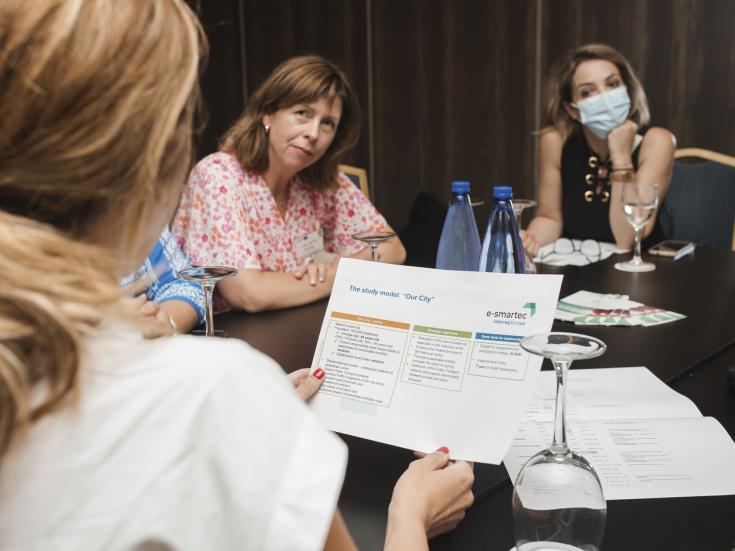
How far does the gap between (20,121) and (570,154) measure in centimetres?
287

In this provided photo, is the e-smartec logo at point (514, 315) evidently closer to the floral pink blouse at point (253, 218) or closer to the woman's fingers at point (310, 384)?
the woman's fingers at point (310, 384)

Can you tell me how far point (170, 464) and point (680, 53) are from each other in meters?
3.92

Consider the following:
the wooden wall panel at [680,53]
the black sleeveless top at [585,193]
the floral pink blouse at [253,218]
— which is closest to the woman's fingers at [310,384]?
the floral pink blouse at [253,218]

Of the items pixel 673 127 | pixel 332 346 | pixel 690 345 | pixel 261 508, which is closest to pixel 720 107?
pixel 673 127

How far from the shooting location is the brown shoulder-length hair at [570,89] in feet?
9.75

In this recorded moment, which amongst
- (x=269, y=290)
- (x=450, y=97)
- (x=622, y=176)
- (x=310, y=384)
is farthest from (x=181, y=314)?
(x=450, y=97)

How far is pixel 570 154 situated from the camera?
10.3ft

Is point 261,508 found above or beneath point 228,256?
above

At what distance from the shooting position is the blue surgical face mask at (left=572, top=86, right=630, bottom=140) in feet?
9.57

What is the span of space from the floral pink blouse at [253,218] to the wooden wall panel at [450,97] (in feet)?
6.90

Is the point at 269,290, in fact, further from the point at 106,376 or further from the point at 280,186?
the point at 106,376

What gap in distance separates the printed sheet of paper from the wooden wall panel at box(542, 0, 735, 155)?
10.6 ft

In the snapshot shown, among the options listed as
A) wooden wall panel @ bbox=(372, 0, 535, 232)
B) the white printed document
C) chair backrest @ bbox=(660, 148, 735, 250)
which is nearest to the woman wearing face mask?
chair backrest @ bbox=(660, 148, 735, 250)

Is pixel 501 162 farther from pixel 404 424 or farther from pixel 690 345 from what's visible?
pixel 404 424
